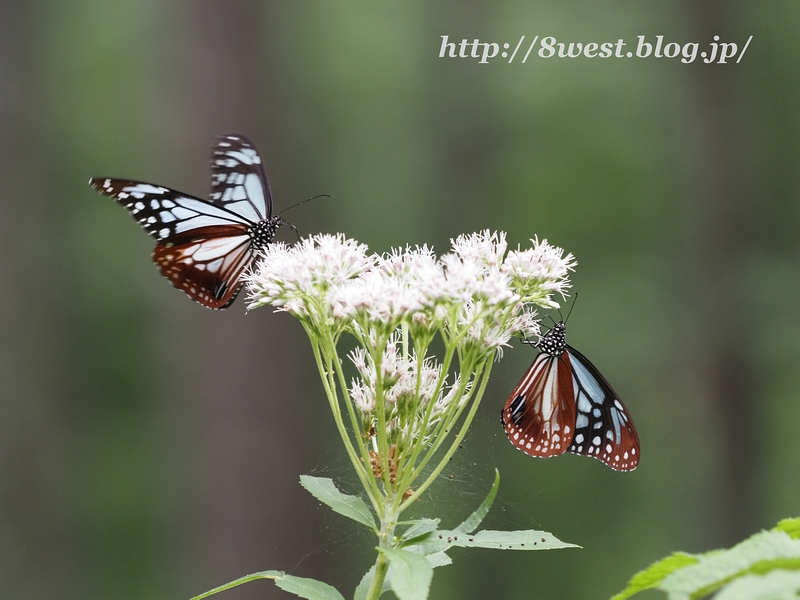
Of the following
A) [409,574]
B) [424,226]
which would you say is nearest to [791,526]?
[409,574]

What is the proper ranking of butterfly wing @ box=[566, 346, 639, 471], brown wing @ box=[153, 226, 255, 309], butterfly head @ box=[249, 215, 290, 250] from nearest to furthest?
1. butterfly wing @ box=[566, 346, 639, 471]
2. brown wing @ box=[153, 226, 255, 309]
3. butterfly head @ box=[249, 215, 290, 250]

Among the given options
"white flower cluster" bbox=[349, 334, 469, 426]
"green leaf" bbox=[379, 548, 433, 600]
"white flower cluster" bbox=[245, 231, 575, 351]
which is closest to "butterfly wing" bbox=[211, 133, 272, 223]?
"white flower cluster" bbox=[245, 231, 575, 351]

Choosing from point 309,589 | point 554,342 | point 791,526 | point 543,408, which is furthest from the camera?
point 543,408

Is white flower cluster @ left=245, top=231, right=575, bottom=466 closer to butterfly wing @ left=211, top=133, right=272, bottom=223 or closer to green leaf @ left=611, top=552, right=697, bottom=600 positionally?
green leaf @ left=611, top=552, right=697, bottom=600

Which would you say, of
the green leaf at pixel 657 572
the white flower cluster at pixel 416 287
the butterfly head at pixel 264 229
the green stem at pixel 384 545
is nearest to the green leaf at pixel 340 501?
the green stem at pixel 384 545

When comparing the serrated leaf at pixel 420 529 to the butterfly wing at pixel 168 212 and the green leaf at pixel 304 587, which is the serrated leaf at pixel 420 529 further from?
the butterfly wing at pixel 168 212

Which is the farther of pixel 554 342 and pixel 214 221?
pixel 214 221

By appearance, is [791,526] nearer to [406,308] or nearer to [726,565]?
[726,565]
